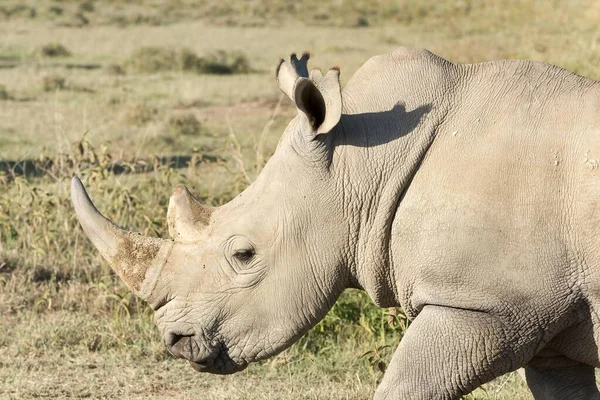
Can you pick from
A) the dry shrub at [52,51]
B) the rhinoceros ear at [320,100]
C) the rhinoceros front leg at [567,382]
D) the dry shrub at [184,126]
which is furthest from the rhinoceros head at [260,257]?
the dry shrub at [52,51]

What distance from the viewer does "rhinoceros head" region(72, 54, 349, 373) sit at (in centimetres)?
441

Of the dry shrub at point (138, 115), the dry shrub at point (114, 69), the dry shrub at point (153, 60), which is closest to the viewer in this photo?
the dry shrub at point (138, 115)

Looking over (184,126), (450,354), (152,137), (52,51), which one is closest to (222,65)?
(52,51)

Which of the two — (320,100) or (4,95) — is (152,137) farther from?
(320,100)

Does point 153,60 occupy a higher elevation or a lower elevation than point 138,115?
higher

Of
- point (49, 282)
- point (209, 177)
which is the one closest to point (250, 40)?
point (209, 177)

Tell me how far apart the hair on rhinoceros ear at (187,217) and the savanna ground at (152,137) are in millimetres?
986

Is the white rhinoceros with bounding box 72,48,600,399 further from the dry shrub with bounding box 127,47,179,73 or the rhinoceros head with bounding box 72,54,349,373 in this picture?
the dry shrub with bounding box 127,47,179,73

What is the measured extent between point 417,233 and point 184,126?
924cm

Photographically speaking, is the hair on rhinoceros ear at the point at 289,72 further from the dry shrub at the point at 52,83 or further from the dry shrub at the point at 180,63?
the dry shrub at the point at 180,63

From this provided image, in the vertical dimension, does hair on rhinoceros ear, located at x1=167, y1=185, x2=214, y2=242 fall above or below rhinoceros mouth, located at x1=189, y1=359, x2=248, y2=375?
above

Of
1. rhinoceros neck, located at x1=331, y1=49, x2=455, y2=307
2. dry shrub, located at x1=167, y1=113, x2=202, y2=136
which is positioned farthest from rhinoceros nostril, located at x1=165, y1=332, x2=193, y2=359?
dry shrub, located at x1=167, y1=113, x2=202, y2=136

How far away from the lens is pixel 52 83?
604 inches

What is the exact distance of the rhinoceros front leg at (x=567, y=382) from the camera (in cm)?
475
